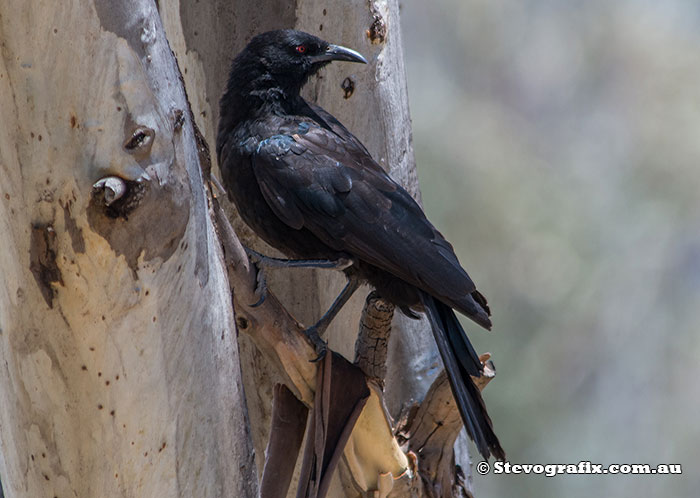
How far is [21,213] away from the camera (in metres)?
1.55

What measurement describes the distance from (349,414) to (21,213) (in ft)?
3.63

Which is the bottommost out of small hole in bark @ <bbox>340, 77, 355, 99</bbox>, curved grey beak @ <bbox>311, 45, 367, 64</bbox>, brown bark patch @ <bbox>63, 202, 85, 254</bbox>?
brown bark patch @ <bbox>63, 202, 85, 254</bbox>

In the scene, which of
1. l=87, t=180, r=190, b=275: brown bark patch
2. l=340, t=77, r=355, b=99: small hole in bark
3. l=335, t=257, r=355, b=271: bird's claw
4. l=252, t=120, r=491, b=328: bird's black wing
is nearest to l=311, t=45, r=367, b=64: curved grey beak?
l=340, t=77, r=355, b=99: small hole in bark

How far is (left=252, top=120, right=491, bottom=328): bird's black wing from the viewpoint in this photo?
2.60 metres

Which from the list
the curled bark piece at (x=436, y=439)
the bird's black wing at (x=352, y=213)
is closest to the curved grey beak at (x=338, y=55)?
the bird's black wing at (x=352, y=213)

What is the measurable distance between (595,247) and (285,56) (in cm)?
443

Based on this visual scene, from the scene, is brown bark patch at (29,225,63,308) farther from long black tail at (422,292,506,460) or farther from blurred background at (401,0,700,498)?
blurred background at (401,0,700,498)

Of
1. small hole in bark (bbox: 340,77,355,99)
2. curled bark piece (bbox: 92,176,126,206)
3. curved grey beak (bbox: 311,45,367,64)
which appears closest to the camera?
curled bark piece (bbox: 92,176,126,206)

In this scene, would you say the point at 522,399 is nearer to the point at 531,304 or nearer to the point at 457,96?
the point at 531,304

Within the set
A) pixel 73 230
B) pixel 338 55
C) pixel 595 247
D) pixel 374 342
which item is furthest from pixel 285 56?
pixel 595 247

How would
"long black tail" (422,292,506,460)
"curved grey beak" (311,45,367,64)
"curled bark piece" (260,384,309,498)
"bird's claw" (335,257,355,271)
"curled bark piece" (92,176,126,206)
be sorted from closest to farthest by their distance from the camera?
"curled bark piece" (92,176,126,206) < "long black tail" (422,292,506,460) < "curled bark piece" (260,384,309,498) < "bird's claw" (335,257,355,271) < "curved grey beak" (311,45,367,64)

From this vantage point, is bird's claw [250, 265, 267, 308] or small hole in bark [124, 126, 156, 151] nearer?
small hole in bark [124, 126, 156, 151]

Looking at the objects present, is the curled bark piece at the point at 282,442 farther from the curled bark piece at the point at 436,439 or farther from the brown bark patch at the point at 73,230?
the brown bark patch at the point at 73,230

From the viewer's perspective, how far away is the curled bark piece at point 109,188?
1534 millimetres
